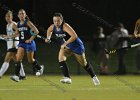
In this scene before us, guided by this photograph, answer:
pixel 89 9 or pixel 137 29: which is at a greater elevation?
pixel 137 29

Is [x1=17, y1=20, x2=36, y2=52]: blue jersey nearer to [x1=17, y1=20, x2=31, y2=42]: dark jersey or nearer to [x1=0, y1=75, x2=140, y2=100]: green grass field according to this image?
[x1=17, y1=20, x2=31, y2=42]: dark jersey

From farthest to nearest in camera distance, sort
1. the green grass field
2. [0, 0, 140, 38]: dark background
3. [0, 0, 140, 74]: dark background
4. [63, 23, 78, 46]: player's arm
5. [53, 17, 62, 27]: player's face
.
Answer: [0, 0, 140, 38]: dark background
[0, 0, 140, 74]: dark background
[53, 17, 62, 27]: player's face
[63, 23, 78, 46]: player's arm
the green grass field

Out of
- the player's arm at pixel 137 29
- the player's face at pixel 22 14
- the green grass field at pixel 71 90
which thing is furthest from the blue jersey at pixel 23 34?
the player's arm at pixel 137 29

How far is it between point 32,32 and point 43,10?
19.6m

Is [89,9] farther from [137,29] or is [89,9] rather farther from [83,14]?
[137,29]

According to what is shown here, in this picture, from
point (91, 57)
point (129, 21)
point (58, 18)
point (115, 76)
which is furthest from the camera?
point (129, 21)

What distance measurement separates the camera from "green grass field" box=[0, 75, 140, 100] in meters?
12.4

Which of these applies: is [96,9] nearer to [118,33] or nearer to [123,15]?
[123,15]

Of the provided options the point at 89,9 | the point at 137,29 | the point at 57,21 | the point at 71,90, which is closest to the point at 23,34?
the point at 57,21

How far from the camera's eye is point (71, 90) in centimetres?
1397

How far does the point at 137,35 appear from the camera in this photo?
15336 millimetres

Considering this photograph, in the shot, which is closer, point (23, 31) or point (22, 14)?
point (22, 14)

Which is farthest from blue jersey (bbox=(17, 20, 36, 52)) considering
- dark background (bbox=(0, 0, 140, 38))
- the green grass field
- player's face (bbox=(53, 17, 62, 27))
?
dark background (bbox=(0, 0, 140, 38))

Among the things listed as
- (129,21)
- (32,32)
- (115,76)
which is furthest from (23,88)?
(129,21)
